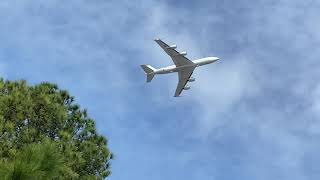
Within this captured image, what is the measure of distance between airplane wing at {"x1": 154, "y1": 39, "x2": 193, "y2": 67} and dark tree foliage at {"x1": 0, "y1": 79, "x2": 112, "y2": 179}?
1268 inches

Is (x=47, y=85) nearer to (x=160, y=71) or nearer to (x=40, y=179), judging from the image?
(x=40, y=179)

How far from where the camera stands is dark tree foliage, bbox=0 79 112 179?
28.3 meters

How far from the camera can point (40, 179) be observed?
9.45m

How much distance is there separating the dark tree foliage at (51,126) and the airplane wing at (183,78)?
3964 centimetres

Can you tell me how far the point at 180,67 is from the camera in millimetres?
70500

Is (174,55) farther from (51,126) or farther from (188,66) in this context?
(51,126)

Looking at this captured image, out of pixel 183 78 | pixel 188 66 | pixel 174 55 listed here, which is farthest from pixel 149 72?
pixel 174 55

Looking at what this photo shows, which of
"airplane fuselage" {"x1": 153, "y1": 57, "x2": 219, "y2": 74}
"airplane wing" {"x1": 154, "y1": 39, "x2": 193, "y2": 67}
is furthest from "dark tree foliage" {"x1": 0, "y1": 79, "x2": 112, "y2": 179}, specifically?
"airplane fuselage" {"x1": 153, "y1": 57, "x2": 219, "y2": 74}

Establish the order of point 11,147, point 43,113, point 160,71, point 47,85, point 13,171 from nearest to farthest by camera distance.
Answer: point 13,171, point 11,147, point 43,113, point 47,85, point 160,71

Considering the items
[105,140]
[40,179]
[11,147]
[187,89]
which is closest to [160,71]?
[187,89]

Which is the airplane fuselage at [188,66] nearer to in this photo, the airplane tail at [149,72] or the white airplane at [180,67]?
the white airplane at [180,67]

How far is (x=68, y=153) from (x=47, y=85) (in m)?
5.63

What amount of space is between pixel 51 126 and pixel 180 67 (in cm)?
4125

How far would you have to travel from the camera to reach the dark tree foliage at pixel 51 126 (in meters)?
28.3
